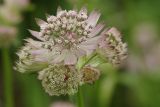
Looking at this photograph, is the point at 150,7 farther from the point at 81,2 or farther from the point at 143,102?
the point at 81,2

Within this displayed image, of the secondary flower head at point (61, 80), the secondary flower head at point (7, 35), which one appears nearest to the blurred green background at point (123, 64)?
the secondary flower head at point (7, 35)

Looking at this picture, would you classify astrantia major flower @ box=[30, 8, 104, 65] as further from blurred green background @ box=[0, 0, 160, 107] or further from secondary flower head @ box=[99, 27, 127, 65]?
blurred green background @ box=[0, 0, 160, 107]

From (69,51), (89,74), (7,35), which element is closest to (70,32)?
(69,51)

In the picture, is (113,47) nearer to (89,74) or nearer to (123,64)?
(89,74)

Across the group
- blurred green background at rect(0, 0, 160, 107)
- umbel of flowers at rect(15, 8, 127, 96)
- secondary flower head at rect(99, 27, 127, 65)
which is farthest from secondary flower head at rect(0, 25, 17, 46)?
secondary flower head at rect(99, 27, 127, 65)

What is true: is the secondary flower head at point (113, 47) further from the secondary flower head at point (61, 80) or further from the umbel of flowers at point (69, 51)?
the secondary flower head at point (61, 80)
